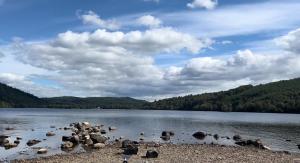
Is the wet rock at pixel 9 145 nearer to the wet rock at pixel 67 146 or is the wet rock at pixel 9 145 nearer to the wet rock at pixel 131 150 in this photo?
the wet rock at pixel 67 146

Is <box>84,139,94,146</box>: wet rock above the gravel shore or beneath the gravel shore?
above

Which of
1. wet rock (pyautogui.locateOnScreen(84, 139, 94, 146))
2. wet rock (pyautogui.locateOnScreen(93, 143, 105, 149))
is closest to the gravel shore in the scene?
wet rock (pyautogui.locateOnScreen(93, 143, 105, 149))

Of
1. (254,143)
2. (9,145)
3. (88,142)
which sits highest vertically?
(88,142)

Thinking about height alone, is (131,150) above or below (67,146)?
above

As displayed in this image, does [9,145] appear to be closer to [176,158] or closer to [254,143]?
[176,158]

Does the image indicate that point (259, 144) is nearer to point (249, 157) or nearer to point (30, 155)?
point (249, 157)

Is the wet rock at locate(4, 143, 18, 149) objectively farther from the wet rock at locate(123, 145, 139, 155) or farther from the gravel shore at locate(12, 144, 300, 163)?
the wet rock at locate(123, 145, 139, 155)

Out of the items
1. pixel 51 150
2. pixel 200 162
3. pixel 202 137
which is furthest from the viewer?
pixel 202 137

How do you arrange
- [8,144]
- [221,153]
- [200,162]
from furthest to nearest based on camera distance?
[8,144], [221,153], [200,162]

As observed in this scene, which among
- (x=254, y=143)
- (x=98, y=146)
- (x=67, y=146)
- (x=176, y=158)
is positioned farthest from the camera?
(x=254, y=143)

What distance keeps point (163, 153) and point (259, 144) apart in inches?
799

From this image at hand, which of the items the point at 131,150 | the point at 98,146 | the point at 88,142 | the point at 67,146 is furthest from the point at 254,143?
the point at 67,146

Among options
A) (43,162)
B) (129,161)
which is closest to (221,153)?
(129,161)

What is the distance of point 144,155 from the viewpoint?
4881 centimetres
